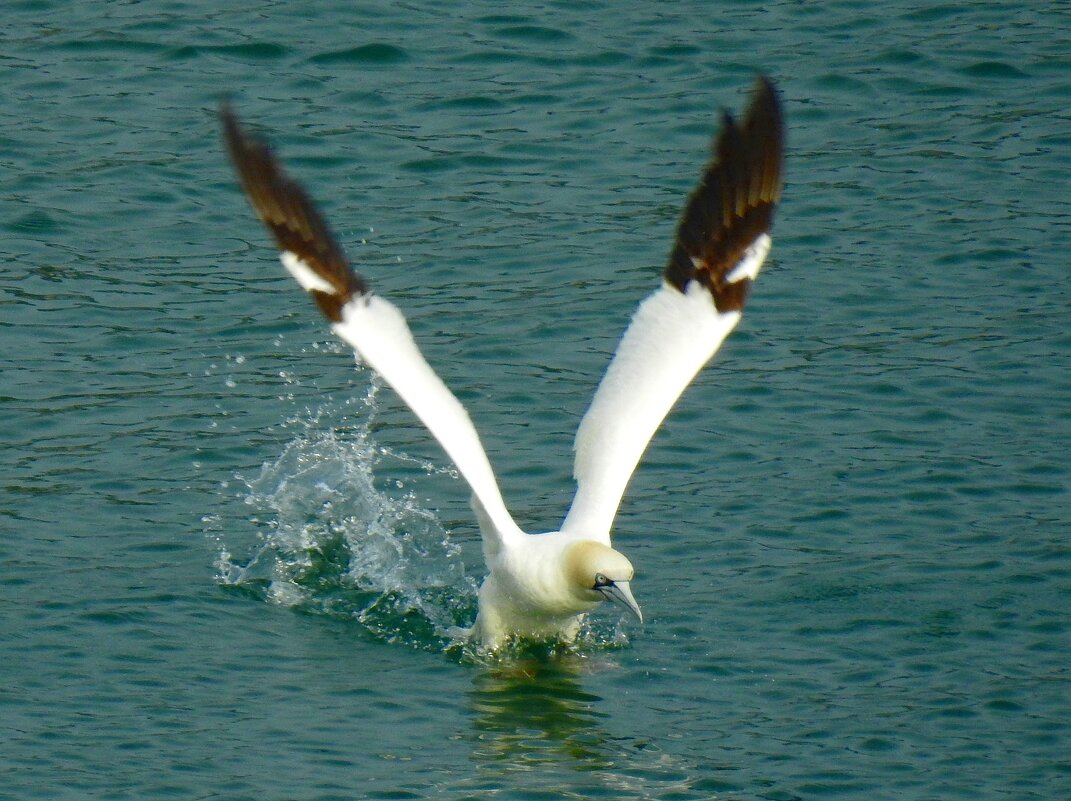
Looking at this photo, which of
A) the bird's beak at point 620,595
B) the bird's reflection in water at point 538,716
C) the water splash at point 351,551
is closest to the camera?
the bird's reflection in water at point 538,716

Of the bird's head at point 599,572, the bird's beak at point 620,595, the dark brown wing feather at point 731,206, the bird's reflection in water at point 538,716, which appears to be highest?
the dark brown wing feather at point 731,206

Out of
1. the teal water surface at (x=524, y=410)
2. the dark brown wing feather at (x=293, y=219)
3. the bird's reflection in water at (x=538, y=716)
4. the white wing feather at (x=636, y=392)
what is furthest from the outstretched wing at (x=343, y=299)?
the teal water surface at (x=524, y=410)

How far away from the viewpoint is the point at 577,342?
11.4 m

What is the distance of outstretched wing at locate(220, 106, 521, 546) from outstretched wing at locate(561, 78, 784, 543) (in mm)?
756

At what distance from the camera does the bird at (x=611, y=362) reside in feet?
25.9

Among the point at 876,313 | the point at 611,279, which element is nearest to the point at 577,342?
the point at 611,279

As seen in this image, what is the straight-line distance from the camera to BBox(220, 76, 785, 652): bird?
25.9 ft

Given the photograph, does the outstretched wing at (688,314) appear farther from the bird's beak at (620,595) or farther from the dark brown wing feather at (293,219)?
the dark brown wing feather at (293,219)

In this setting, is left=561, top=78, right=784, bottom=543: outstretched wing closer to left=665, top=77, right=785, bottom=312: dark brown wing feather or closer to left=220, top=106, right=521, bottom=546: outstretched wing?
left=665, top=77, right=785, bottom=312: dark brown wing feather

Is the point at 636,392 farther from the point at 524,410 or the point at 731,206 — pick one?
the point at 524,410

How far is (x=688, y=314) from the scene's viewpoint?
8625 mm

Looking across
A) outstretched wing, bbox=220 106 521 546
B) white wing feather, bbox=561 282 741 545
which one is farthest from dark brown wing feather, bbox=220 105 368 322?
white wing feather, bbox=561 282 741 545

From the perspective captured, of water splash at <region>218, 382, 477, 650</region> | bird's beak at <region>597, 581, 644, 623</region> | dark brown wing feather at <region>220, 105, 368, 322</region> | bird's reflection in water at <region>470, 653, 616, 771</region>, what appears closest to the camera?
bird's reflection in water at <region>470, 653, 616, 771</region>

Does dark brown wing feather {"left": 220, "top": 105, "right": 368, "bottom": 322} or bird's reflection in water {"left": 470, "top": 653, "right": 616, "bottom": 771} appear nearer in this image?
bird's reflection in water {"left": 470, "top": 653, "right": 616, "bottom": 771}
